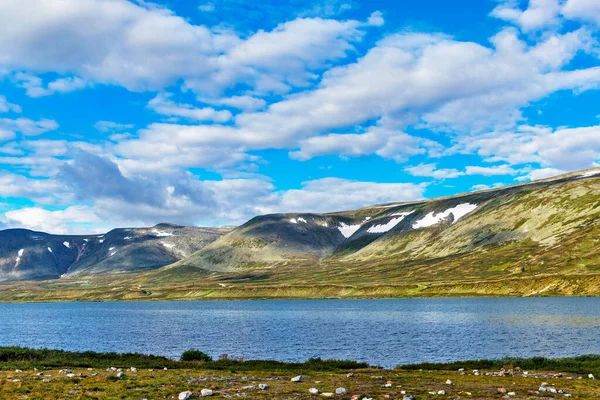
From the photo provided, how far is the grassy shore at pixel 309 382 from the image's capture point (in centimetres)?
2920

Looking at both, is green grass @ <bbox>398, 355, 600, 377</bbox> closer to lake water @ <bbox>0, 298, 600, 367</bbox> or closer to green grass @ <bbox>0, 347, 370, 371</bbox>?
green grass @ <bbox>0, 347, 370, 371</bbox>

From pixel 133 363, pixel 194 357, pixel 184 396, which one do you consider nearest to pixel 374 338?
pixel 194 357

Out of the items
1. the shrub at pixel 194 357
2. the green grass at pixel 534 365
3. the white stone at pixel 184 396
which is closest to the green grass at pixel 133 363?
the shrub at pixel 194 357

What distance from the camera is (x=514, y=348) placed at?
71.7m

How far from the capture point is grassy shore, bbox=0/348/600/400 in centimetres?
2920

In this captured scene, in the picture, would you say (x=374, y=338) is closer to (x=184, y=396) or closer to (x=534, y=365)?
(x=534, y=365)

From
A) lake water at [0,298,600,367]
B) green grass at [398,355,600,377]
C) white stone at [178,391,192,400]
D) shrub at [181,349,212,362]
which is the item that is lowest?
lake water at [0,298,600,367]

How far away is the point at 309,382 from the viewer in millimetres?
35938

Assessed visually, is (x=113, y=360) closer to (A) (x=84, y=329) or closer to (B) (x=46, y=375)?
(B) (x=46, y=375)

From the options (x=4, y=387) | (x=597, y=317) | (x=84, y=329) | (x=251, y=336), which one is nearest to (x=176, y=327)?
(x=84, y=329)

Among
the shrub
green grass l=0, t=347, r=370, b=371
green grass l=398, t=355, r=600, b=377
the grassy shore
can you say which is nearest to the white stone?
the grassy shore

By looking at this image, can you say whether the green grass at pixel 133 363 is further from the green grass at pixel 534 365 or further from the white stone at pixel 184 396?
the white stone at pixel 184 396

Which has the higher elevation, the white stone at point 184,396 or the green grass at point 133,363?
the white stone at point 184,396

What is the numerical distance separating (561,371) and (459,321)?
72.3 meters
